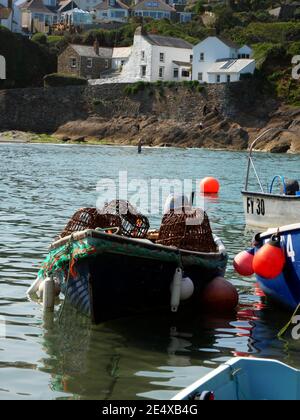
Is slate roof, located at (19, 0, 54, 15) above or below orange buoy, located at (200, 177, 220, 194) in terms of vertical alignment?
above

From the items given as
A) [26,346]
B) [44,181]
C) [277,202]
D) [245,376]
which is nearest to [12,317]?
[26,346]

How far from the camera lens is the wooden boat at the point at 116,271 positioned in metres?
11.1

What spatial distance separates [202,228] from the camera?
43.6ft

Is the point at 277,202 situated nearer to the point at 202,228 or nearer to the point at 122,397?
the point at 202,228

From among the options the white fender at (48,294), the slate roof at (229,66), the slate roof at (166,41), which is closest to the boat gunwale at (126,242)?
the white fender at (48,294)

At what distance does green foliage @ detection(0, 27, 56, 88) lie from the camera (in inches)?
4085

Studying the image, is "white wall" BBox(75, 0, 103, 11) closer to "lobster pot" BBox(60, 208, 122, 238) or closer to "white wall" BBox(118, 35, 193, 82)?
"white wall" BBox(118, 35, 193, 82)

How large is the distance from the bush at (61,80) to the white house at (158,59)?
5.56 meters

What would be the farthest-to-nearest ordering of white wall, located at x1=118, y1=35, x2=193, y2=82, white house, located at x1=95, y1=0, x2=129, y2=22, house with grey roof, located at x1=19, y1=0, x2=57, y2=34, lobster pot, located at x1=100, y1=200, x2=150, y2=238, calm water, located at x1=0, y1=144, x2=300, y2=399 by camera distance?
white house, located at x1=95, y1=0, x2=129, y2=22 < house with grey roof, located at x1=19, y1=0, x2=57, y2=34 < white wall, located at x1=118, y1=35, x2=193, y2=82 < lobster pot, located at x1=100, y1=200, x2=150, y2=238 < calm water, located at x1=0, y1=144, x2=300, y2=399

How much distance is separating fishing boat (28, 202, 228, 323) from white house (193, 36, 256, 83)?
84.7m

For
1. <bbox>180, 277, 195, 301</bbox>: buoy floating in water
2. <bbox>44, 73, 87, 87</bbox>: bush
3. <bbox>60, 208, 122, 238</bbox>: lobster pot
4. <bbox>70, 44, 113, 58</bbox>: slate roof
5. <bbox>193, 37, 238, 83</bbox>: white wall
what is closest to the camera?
<bbox>180, 277, 195, 301</bbox>: buoy floating in water

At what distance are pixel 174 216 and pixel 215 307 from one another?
149 cm

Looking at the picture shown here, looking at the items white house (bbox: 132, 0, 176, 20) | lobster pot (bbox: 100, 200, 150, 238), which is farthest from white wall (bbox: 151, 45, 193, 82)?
lobster pot (bbox: 100, 200, 150, 238)

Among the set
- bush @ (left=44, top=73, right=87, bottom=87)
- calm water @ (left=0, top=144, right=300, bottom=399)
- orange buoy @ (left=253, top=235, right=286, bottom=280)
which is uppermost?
bush @ (left=44, top=73, right=87, bottom=87)
